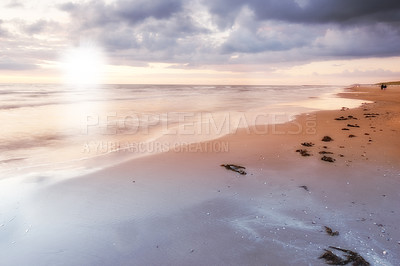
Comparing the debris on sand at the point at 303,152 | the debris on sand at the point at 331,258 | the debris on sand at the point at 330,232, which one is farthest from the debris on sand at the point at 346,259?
the debris on sand at the point at 303,152

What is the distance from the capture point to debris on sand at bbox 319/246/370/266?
3275 mm

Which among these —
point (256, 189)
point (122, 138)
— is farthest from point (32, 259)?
point (122, 138)

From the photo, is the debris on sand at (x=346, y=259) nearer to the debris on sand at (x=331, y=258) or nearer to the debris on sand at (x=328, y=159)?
the debris on sand at (x=331, y=258)

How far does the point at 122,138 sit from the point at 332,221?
9.08 meters

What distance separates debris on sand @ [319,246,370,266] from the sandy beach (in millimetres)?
83

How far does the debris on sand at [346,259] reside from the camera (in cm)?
328

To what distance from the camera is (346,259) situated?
333 cm

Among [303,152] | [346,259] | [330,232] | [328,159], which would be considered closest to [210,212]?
[330,232]

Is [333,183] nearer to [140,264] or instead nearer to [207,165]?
[207,165]

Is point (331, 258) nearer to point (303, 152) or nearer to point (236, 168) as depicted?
point (236, 168)

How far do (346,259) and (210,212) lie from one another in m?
2.18

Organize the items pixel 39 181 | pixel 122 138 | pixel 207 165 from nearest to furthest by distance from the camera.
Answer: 1. pixel 39 181
2. pixel 207 165
3. pixel 122 138

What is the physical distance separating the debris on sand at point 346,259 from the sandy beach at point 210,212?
83 millimetres

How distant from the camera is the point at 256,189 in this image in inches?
218
